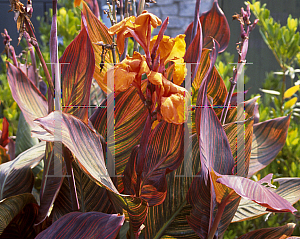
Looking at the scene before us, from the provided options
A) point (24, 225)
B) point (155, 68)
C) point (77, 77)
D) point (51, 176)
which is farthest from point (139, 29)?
point (24, 225)

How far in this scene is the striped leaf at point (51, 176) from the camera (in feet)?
1.26

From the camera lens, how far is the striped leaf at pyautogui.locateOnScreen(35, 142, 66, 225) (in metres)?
0.39

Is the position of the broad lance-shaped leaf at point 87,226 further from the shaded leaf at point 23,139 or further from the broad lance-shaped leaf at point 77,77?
the shaded leaf at point 23,139

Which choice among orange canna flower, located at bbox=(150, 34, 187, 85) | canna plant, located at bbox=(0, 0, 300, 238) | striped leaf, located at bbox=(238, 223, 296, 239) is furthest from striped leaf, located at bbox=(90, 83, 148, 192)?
striped leaf, located at bbox=(238, 223, 296, 239)

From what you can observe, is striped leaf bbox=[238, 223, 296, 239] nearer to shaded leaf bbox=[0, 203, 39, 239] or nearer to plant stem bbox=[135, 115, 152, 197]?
plant stem bbox=[135, 115, 152, 197]

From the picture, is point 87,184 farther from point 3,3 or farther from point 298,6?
point 3,3

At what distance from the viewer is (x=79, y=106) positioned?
379 mm

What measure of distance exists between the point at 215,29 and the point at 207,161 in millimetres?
303

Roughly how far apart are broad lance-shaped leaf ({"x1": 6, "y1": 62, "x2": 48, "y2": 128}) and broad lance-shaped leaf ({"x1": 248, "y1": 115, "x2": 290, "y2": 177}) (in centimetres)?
40

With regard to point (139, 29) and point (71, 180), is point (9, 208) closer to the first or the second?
point (71, 180)

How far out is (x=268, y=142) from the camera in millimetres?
491

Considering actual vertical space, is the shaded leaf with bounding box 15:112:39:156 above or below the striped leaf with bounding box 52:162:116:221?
above

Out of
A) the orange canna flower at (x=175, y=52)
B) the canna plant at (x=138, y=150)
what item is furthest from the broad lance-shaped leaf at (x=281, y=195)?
the orange canna flower at (x=175, y=52)

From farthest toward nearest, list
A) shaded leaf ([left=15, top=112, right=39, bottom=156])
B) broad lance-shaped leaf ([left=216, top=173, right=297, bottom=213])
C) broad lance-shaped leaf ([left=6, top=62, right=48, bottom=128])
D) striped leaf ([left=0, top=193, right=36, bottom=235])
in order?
shaded leaf ([left=15, top=112, right=39, bottom=156]) → broad lance-shaped leaf ([left=6, top=62, right=48, bottom=128]) → striped leaf ([left=0, top=193, right=36, bottom=235]) → broad lance-shaped leaf ([left=216, top=173, right=297, bottom=213])
